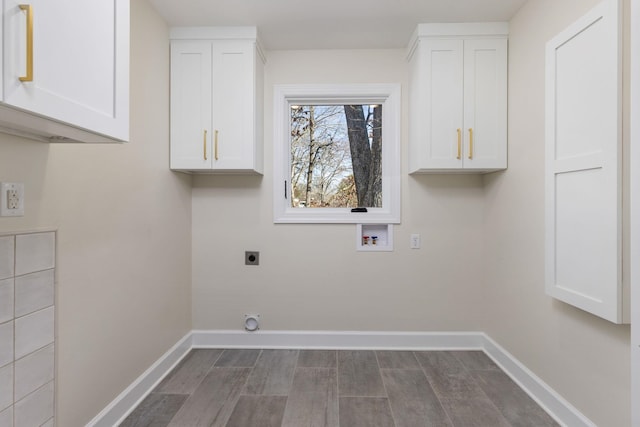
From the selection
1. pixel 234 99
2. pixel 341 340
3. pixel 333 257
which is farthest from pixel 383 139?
pixel 341 340

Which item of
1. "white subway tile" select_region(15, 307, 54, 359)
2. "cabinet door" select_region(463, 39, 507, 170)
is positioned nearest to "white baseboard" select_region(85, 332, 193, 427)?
"white subway tile" select_region(15, 307, 54, 359)

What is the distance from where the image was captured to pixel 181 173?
253cm

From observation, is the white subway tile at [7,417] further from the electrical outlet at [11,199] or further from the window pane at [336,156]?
the window pane at [336,156]

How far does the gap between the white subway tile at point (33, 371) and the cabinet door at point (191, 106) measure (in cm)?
136

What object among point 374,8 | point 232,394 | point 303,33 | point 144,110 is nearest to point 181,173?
point 144,110

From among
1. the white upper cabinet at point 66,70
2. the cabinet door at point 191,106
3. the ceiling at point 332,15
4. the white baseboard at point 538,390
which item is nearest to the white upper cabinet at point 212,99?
the cabinet door at point 191,106

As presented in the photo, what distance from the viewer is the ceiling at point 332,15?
82.8 inches

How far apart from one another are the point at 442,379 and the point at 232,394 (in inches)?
53.4

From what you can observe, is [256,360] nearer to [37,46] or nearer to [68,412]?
[68,412]

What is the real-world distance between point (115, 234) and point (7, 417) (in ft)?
2.76

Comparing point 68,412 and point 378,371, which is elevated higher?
point 68,412

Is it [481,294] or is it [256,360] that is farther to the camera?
[481,294]

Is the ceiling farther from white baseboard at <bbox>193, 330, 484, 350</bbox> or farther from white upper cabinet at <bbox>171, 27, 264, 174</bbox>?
white baseboard at <bbox>193, 330, 484, 350</bbox>

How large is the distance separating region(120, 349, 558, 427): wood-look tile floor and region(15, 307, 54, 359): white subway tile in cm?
75
